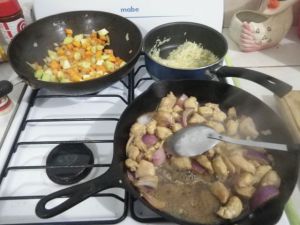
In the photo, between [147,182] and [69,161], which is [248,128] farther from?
[69,161]

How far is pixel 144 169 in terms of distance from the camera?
609 millimetres

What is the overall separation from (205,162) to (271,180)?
0.13 m

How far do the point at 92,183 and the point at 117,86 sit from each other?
0.40 meters

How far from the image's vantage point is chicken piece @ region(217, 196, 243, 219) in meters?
0.54

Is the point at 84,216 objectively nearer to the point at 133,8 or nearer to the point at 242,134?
the point at 242,134

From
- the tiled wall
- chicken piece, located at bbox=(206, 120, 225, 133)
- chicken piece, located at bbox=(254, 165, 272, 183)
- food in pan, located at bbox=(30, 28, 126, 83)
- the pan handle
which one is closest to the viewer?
the pan handle

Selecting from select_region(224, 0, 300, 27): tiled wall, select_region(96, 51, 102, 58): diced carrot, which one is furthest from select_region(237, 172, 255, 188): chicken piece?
select_region(224, 0, 300, 27): tiled wall

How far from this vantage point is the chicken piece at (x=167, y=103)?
733 mm

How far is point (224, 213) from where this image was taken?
0.54 m

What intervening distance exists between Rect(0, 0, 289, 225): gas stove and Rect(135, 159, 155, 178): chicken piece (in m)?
0.05

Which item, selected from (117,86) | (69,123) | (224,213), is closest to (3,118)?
(69,123)

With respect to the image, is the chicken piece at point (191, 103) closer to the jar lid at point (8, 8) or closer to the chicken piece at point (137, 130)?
the chicken piece at point (137, 130)

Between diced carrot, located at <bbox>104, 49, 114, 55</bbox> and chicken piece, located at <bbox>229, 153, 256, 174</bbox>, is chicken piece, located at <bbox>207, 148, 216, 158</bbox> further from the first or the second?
diced carrot, located at <bbox>104, 49, 114, 55</bbox>

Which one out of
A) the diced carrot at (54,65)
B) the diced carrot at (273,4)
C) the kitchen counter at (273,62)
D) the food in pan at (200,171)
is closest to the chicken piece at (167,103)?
the food in pan at (200,171)
